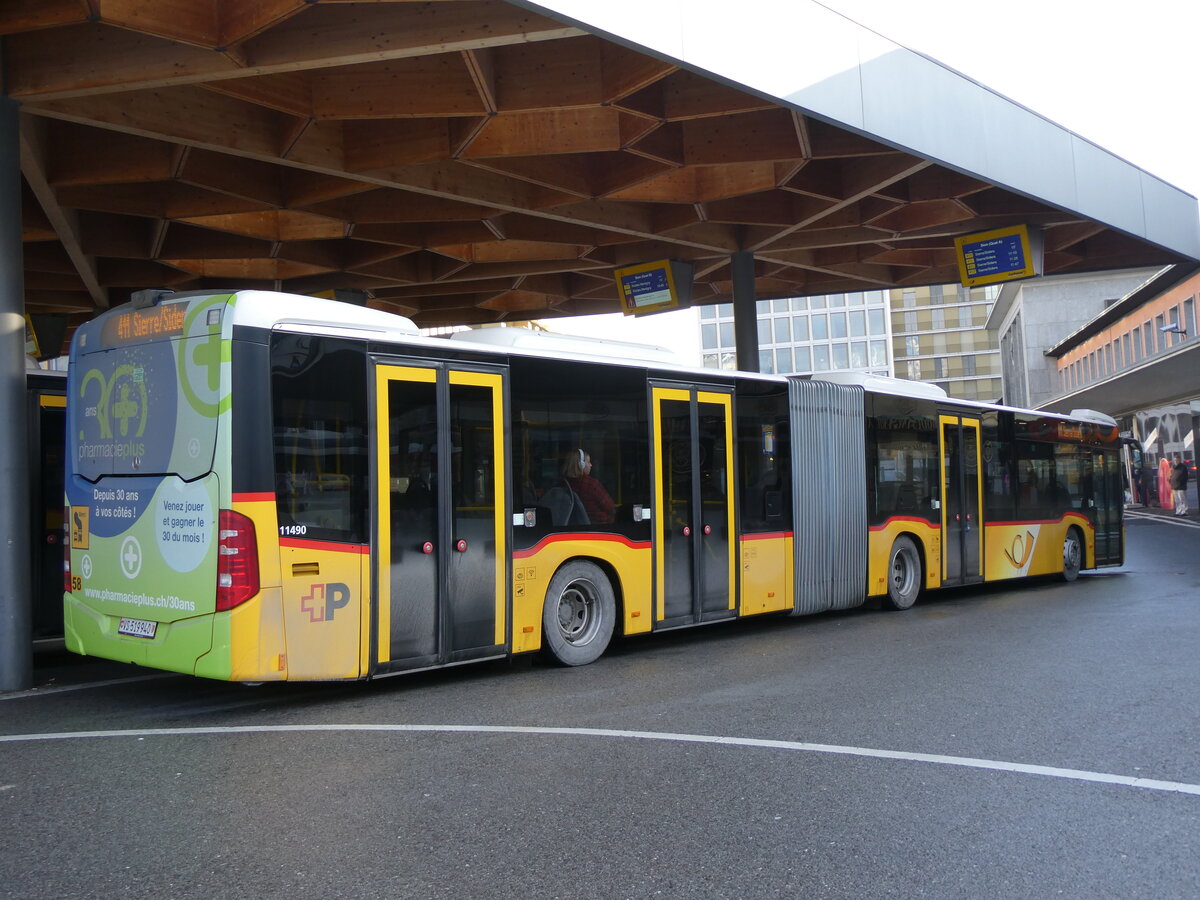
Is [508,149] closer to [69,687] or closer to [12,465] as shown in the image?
[12,465]

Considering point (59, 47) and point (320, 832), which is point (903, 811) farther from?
point (59, 47)

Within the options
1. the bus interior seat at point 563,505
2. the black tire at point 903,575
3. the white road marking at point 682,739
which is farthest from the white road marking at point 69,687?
the black tire at point 903,575

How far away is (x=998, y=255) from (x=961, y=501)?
4715 millimetres

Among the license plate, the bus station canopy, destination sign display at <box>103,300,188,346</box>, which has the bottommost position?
the license plate

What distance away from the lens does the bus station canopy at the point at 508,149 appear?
968 cm

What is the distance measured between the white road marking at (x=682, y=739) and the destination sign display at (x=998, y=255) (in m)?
12.9

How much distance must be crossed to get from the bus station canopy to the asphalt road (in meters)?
5.55

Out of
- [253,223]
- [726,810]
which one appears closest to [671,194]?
[253,223]

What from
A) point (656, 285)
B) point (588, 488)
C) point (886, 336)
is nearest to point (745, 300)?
point (656, 285)

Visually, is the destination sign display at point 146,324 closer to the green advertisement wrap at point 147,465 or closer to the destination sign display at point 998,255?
the green advertisement wrap at point 147,465

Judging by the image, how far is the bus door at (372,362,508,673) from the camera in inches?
323

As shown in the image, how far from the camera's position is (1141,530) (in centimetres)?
3281

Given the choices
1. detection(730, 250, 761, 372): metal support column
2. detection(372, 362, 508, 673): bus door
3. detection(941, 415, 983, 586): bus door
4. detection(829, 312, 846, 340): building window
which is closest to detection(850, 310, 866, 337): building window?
detection(829, 312, 846, 340): building window

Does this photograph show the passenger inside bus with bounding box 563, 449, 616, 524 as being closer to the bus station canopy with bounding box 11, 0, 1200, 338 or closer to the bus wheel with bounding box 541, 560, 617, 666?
the bus wheel with bounding box 541, 560, 617, 666
